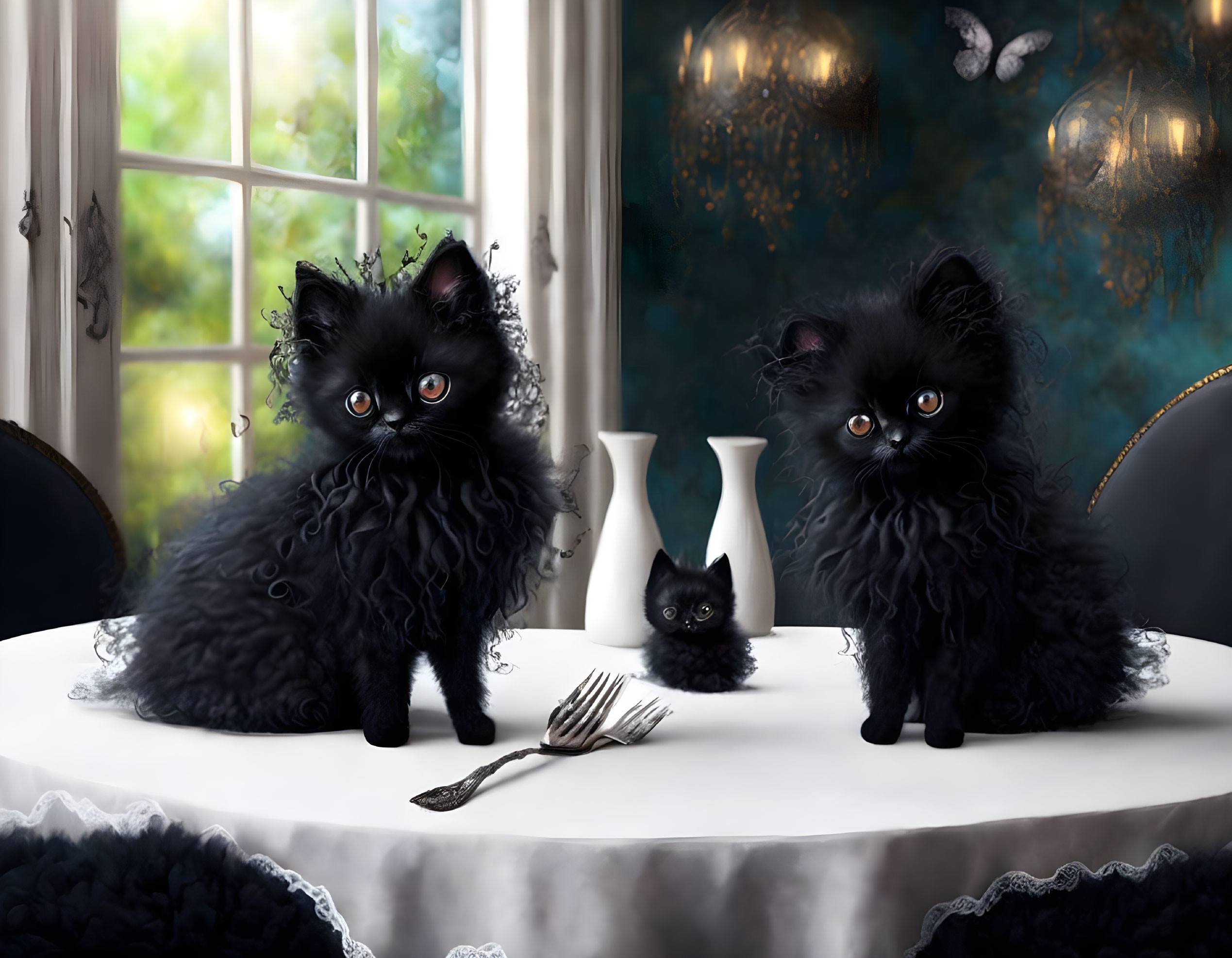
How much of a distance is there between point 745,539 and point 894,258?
2.14 meters

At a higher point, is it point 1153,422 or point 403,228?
point 403,228

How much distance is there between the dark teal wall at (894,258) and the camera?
3.26m

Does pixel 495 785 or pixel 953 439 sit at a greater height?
pixel 953 439

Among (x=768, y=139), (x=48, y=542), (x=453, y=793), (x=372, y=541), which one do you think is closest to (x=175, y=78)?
(x=48, y=542)

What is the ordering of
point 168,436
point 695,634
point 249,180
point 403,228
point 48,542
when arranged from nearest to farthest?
point 695,634 → point 48,542 → point 168,436 → point 249,180 → point 403,228

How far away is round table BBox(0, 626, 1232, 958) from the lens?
2.22ft

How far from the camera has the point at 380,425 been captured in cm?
87

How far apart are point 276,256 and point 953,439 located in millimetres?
2027

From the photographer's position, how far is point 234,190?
2.43 m

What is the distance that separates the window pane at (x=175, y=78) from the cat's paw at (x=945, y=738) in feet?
6.74

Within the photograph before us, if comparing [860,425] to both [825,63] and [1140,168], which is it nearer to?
[825,63]

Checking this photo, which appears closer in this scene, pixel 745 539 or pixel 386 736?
pixel 386 736

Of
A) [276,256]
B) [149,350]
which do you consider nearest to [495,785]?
[149,350]

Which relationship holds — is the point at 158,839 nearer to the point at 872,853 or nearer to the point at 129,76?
the point at 872,853
